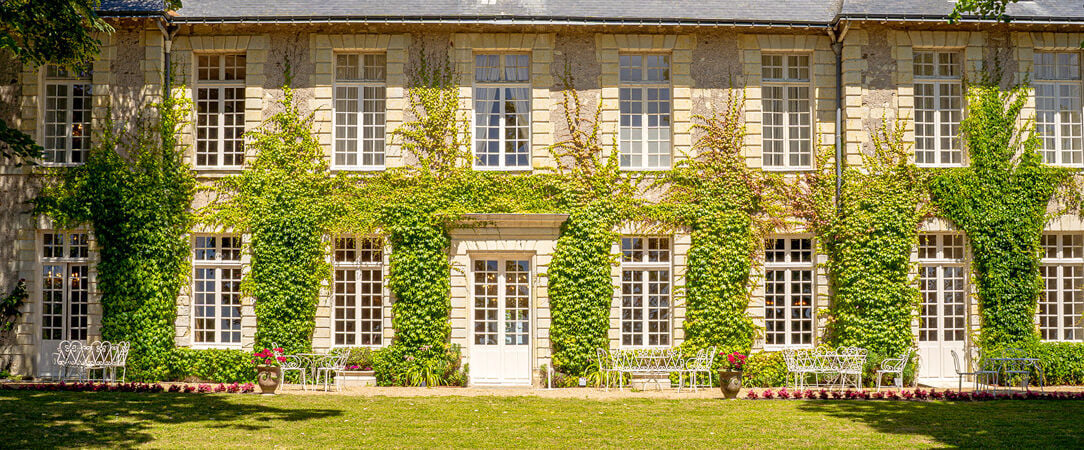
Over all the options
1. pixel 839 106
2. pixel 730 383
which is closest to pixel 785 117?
pixel 839 106

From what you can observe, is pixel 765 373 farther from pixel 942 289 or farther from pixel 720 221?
pixel 942 289

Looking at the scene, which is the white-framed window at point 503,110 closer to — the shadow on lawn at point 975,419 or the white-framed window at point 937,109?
the shadow on lawn at point 975,419

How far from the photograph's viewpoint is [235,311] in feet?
53.3

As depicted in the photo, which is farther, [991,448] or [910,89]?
[910,89]

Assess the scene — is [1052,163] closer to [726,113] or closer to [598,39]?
[726,113]

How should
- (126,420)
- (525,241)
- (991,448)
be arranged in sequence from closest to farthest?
(991,448) → (126,420) → (525,241)

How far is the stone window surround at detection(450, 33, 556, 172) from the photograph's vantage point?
16.2 meters

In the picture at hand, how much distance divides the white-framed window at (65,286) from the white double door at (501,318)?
6.23 metres

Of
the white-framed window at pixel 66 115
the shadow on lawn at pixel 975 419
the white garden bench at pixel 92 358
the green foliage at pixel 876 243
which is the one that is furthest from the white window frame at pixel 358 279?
the green foliage at pixel 876 243

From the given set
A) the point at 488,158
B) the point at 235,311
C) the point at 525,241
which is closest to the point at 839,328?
the point at 525,241

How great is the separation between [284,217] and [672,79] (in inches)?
256

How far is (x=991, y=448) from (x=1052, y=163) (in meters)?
8.23

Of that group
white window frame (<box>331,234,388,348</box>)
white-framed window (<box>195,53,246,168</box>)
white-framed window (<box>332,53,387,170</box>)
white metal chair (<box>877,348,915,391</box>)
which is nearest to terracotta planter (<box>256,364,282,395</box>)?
white window frame (<box>331,234,388,348</box>)

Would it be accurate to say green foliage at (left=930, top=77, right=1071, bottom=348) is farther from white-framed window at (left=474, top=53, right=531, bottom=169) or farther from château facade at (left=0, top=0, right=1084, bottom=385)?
white-framed window at (left=474, top=53, right=531, bottom=169)
